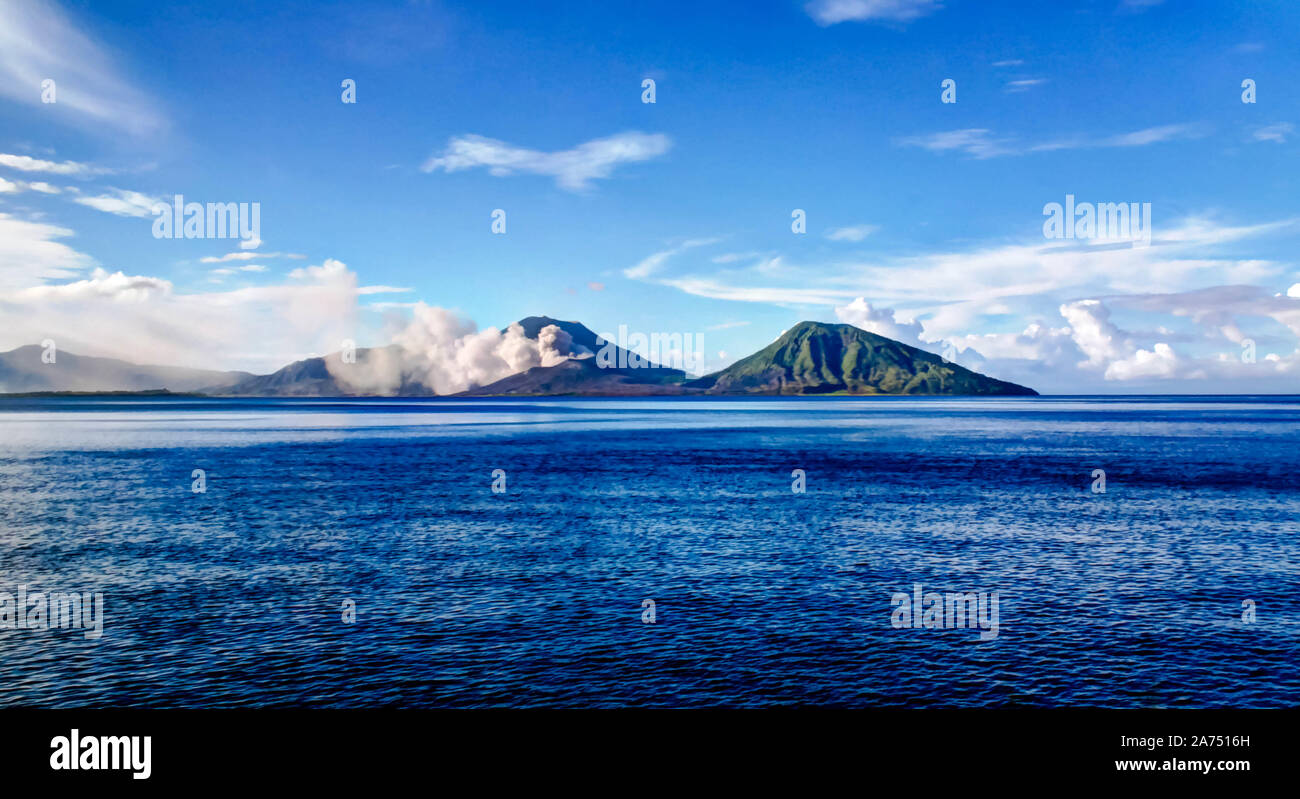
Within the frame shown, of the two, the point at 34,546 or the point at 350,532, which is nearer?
the point at 34,546

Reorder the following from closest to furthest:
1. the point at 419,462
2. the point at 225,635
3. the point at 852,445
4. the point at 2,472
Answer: the point at 225,635, the point at 2,472, the point at 419,462, the point at 852,445

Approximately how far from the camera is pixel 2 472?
356ft

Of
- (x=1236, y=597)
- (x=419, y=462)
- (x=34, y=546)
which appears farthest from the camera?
(x=419, y=462)

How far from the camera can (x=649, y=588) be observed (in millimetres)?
45219

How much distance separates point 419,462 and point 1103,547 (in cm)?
10016

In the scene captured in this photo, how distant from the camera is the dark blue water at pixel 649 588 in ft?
100

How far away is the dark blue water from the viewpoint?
100ft
